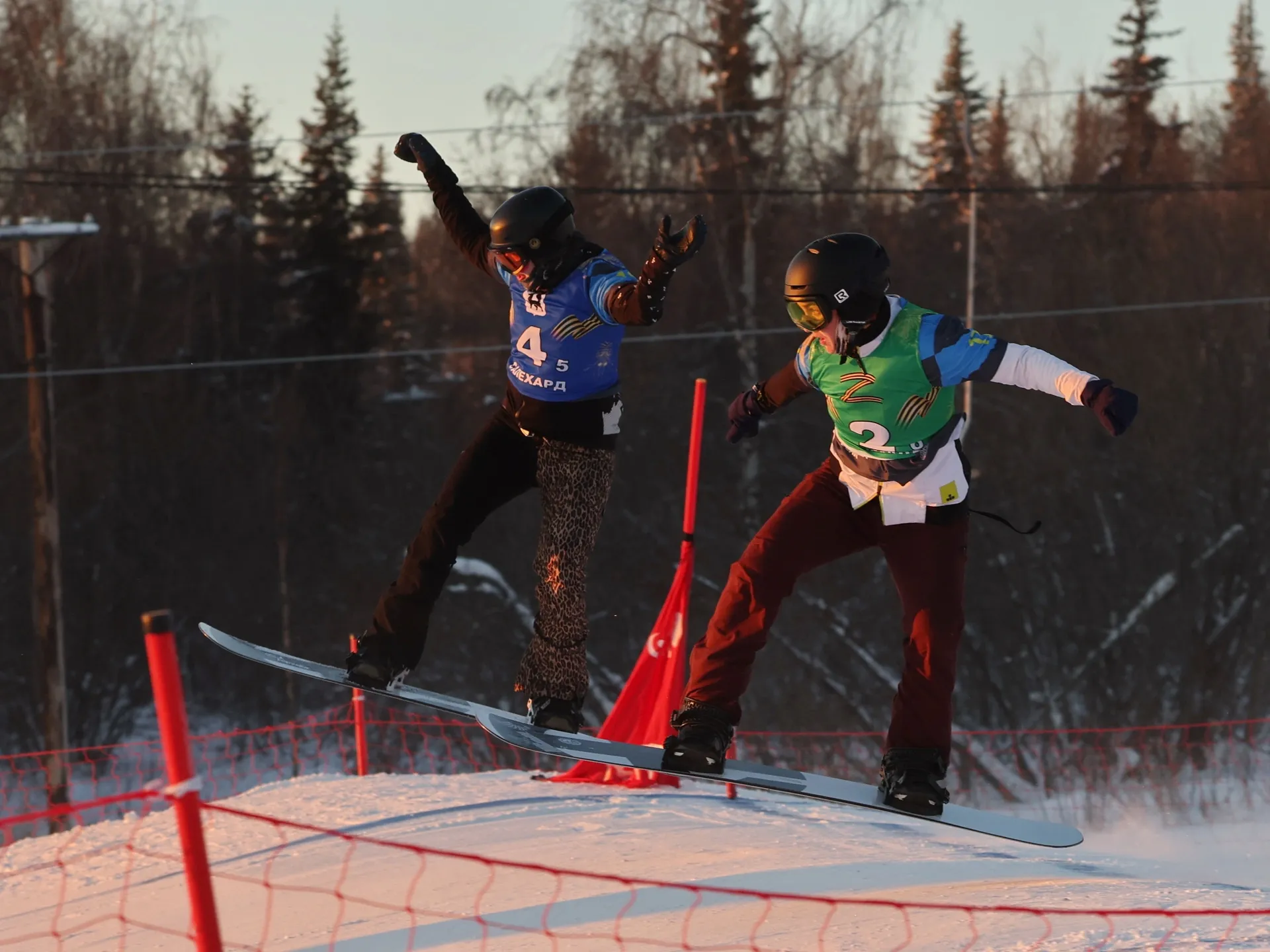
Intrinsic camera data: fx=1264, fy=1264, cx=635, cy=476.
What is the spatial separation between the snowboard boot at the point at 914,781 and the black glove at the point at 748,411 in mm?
1380

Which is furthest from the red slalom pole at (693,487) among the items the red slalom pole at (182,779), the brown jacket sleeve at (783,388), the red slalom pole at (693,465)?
the red slalom pole at (182,779)

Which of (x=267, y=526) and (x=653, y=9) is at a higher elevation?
(x=653, y=9)

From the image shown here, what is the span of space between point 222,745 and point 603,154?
528 inches

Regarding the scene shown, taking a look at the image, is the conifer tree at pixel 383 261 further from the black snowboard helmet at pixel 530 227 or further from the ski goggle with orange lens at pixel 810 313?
the ski goggle with orange lens at pixel 810 313

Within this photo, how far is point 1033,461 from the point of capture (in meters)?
24.4

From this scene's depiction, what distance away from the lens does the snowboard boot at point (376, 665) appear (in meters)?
5.11

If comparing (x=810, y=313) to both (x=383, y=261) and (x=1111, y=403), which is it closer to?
(x=1111, y=403)

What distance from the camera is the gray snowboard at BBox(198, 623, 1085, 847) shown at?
4578mm

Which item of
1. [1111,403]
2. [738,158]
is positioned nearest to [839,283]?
[1111,403]

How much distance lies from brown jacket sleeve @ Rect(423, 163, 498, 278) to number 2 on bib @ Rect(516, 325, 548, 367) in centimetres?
42

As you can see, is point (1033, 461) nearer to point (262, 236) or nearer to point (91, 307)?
point (262, 236)

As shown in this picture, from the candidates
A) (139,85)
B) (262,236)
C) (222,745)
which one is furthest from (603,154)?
(222,745)

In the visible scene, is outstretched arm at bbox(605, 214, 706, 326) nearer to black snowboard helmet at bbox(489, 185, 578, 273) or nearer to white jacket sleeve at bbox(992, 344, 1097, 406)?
black snowboard helmet at bbox(489, 185, 578, 273)

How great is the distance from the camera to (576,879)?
494 cm
